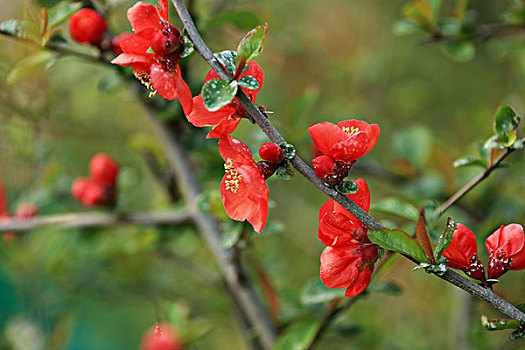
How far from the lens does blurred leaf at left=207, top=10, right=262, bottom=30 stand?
36.9 inches

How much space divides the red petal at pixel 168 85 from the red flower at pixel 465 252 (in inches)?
12.5

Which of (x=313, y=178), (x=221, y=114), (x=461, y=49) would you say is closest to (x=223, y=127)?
(x=221, y=114)

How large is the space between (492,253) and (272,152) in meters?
0.26

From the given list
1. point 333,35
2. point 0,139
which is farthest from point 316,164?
point 333,35

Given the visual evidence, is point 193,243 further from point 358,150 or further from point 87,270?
point 358,150

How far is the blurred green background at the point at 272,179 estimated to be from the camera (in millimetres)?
1167

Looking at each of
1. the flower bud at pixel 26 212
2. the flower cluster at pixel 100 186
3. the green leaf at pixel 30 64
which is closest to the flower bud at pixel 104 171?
the flower cluster at pixel 100 186

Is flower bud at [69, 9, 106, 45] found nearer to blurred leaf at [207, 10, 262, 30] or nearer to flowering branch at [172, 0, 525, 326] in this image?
blurred leaf at [207, 10, 262, 30]

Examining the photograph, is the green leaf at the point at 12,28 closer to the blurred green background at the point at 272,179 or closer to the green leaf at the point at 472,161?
the blurred green background at the point at 272,179

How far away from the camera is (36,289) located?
1.45 meters

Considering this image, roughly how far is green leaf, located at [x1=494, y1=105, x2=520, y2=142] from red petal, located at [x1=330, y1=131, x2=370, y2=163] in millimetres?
215

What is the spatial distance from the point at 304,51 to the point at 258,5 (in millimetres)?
300

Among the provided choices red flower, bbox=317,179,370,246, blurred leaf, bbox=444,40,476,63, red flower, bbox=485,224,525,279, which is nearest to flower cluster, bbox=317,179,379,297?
red flower, bbox=317,179,370,246

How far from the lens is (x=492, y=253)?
578mm
